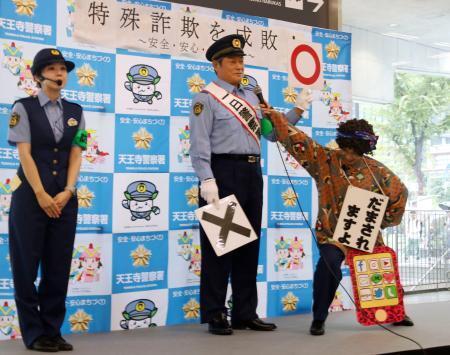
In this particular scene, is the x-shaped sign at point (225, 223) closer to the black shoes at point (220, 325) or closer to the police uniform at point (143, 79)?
the black shoes at point (220, 325)

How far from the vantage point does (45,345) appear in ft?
9.07

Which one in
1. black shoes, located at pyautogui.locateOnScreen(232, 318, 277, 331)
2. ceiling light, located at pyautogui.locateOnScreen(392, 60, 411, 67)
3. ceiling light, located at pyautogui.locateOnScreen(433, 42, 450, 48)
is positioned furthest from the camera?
ceiling light, located at pyautogui.locateOnScreen(433, 42, 450, 48)

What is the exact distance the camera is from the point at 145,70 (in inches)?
145

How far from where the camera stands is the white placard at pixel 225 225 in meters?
3.10

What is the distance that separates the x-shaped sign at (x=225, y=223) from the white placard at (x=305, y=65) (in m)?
1.45

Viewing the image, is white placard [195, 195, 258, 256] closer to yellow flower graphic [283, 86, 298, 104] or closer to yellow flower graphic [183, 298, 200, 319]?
yellow flower graphic [183, 298, 200, 319]

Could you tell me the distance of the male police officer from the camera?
323 cm

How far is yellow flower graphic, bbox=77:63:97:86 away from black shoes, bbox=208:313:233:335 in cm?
150

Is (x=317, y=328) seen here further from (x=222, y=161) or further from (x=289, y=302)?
(x=222, y=161)

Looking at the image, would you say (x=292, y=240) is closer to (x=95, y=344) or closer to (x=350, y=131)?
(x=350, y=131)

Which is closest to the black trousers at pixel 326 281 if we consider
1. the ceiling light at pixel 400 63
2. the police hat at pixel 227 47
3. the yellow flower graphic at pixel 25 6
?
the police hat at pixel 227 47

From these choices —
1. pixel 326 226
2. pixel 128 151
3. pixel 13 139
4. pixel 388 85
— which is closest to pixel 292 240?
pixel 326 226

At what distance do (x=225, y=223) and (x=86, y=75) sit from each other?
1206 mm

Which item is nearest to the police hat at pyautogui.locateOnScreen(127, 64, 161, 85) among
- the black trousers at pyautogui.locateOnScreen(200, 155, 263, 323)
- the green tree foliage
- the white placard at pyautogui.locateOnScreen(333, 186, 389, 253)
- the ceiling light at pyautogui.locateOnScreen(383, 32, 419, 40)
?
the black trousers at pyautogui.locateOnScreen(200, 155, 263, 323)
